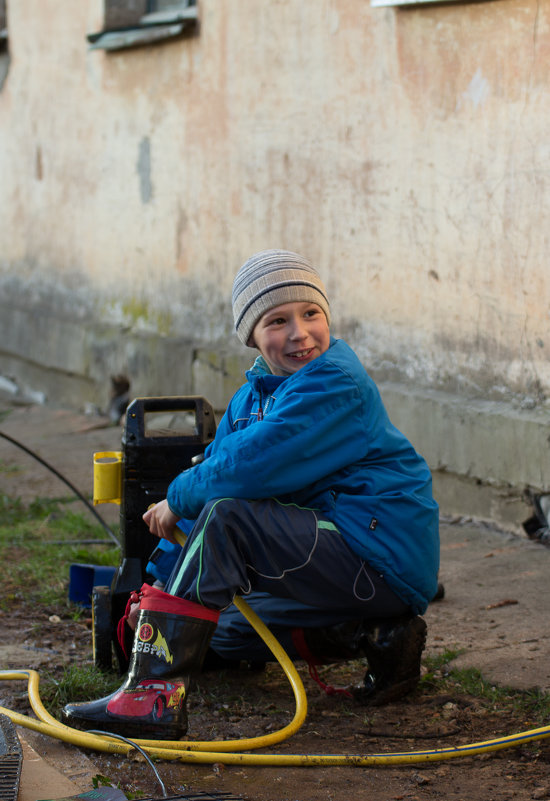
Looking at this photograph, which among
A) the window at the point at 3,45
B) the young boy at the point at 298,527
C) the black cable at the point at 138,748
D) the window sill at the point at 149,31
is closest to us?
the black cable at the point at 138,748

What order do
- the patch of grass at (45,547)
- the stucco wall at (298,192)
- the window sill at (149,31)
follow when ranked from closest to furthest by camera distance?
the patch of grass at (45,547)
the stucco wall at (298,192)
the window sill at (149,31)

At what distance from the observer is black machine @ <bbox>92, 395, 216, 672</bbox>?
298cm

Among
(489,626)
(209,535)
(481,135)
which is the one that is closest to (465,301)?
(481,135)

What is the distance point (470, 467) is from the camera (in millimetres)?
4566

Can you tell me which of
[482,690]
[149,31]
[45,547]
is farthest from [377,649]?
[149,31]

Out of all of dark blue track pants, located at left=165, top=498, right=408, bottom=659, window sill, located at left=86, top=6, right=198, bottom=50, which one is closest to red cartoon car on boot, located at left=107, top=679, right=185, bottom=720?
dark blue track pants, located at left=165, top=498, right=408, bottom=659

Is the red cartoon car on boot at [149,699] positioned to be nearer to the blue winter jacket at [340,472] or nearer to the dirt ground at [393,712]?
the dirt ground at [393,712]

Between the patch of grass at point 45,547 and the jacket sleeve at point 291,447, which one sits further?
the patch of grass at point 45,547

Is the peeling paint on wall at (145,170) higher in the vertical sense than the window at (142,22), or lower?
lower

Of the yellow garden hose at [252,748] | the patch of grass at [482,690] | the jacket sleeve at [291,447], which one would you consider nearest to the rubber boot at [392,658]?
the patch of grass at [482,690]

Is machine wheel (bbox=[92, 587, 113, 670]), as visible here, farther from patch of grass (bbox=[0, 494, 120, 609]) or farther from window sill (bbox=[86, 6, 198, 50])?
window sill (bbox=[86, 6, 198, 50])

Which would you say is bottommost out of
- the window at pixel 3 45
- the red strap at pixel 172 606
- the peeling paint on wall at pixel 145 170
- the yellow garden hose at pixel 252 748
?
the yellow garden hose at pixel 252 748

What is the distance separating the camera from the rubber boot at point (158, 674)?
8.00 ft

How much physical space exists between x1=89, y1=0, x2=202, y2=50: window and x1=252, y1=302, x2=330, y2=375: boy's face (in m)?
4.18
